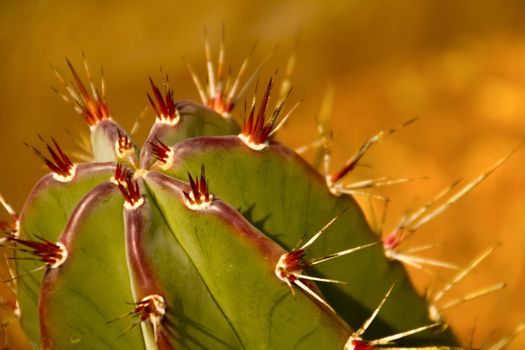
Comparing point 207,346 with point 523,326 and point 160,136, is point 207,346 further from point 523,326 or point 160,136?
point 523,326

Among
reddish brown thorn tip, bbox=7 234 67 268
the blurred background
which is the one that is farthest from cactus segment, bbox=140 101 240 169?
the blurred background

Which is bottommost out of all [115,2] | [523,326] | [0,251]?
[523,326]

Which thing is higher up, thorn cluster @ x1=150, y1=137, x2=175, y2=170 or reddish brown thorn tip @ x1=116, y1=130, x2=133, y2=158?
reddish brown thorn tip @ x1=116, y1=130, x2=133, y2=158

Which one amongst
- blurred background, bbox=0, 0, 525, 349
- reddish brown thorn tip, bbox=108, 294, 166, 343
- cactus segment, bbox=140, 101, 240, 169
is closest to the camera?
reddish brown thorn tip, bbox=108, 294, 166, 343

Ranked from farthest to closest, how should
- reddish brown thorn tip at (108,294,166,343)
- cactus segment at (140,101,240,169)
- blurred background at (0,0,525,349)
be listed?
blurred background at (0,0,525,349), cactus segment at (140,101,240,169), reddish brown thorn tip at (108,294,166,343)

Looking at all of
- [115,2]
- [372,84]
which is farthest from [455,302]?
[115,2]

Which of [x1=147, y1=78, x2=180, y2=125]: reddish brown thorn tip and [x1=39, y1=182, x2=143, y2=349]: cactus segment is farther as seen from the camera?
[x1=147, y1=78, x2=180, y2=125]: reddish brown thorn tip

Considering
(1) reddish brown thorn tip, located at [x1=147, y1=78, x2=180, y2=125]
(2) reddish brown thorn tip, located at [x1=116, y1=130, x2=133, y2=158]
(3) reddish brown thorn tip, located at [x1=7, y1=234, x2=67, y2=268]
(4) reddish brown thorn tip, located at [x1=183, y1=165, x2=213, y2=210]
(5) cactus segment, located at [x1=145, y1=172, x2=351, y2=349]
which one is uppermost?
(1) reddish brown thorn tip, located at [x1=147, y1=78, x2=180, y2=125]

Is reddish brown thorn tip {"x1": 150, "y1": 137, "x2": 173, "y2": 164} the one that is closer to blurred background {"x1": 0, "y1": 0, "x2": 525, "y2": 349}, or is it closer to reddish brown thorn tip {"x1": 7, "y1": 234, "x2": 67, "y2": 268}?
reddish brown thorn tip {"x1": 7, "y1": 234, "x2": 67, "y2": 268}
